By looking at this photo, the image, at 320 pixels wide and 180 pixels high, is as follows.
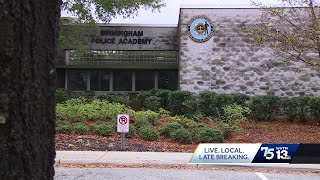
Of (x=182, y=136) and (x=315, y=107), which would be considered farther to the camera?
(x=315, y=107)

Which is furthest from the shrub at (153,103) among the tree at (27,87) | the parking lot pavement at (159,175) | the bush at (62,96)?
the tree at (27,87)

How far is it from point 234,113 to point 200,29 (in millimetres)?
5372

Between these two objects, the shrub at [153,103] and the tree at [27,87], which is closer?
the tree at [27,87]

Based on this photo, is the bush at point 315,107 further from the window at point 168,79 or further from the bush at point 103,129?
the bush at point 103,129

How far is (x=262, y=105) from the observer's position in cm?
1855

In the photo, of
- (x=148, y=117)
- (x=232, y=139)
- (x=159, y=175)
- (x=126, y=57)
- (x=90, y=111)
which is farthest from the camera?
(x=126, y=57)

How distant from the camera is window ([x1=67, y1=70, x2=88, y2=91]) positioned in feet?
82.1

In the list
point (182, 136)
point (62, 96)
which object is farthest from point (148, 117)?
point (62, 96)

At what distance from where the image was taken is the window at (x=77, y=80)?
2502cm

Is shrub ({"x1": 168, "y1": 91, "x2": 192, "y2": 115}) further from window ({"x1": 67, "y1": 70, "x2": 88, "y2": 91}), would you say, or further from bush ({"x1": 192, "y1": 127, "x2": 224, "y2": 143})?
window ({"x1": 67, "y1": 70, "x2": 88, "y2": 91})

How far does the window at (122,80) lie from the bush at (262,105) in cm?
860

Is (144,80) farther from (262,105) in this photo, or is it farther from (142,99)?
(262,105)

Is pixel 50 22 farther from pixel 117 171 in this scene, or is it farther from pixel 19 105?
pixel 117 171

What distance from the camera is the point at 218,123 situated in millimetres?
16797
